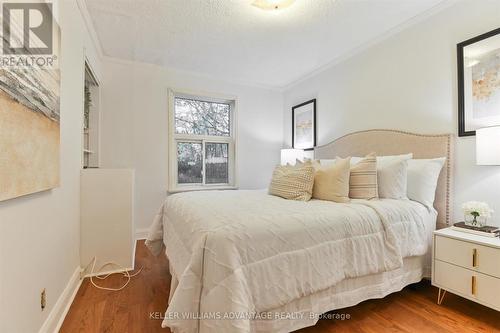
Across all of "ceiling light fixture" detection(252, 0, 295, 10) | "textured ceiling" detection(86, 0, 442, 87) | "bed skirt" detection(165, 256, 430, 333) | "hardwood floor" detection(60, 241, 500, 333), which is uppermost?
"textured ceiling" detection(86, 0, 442, 87)

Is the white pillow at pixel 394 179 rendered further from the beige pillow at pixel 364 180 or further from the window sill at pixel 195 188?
the window sill at pixel 195 188

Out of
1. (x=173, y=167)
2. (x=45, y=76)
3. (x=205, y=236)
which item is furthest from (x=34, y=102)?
(x=173, y=167)

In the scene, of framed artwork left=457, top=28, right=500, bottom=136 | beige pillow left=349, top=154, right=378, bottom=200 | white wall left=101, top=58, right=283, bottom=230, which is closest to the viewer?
framed artwork left=457, top=28, right=500, bottom=136

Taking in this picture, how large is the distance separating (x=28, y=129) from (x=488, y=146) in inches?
107

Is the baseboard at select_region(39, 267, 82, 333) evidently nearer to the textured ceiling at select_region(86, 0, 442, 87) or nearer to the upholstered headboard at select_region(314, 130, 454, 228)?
the textured ceiling at select_region(86, 0, 442, 87)

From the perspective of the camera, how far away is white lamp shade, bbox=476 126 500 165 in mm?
1594

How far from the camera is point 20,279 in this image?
1.13m

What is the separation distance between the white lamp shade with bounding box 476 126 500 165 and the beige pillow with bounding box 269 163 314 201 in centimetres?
118

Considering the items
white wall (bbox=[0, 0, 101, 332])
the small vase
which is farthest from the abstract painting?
the small vase

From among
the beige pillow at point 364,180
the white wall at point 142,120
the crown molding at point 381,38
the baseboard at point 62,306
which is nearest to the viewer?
the baseboard at point 62,306

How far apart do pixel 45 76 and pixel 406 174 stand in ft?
8.83

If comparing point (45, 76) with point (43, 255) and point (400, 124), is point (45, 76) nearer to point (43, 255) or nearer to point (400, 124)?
point (43, 255)

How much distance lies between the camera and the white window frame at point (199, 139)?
11.7 ft

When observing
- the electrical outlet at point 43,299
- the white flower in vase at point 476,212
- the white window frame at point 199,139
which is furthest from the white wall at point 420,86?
the electrical outlet at point 43,299
